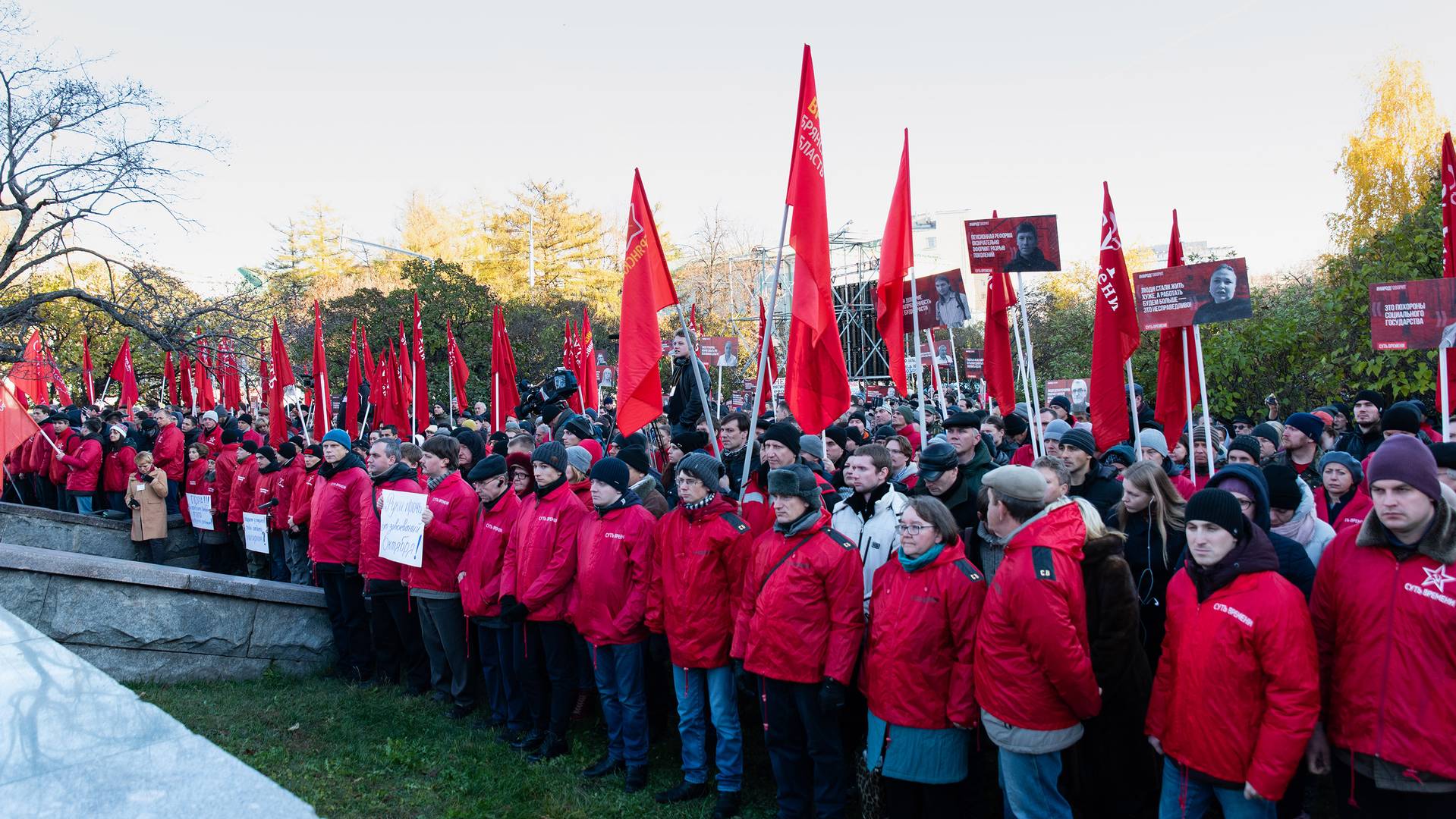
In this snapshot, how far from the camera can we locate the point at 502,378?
605 inches

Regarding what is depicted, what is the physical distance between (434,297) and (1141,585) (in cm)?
2369

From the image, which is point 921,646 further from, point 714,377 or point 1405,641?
point 714,377

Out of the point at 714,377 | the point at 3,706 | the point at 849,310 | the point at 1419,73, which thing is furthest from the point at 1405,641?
the point at 1419,73

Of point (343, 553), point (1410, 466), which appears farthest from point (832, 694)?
point (343, 553)

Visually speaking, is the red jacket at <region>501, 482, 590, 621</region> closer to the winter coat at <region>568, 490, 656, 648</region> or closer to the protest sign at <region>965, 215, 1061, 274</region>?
the winter coat at <region>568, 490, 656, 648</region>

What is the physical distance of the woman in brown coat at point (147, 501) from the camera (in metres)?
12.2

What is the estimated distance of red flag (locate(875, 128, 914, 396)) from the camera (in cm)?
643

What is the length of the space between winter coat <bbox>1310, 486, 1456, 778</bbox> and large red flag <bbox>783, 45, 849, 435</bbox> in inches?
118

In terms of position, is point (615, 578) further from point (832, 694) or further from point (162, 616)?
point (162, 616)

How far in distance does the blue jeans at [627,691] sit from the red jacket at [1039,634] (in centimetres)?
245

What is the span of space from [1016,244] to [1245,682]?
495 centimetres

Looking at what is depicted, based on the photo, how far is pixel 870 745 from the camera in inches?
182

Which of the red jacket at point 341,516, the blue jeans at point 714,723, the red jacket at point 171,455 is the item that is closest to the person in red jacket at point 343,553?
the red jacket at point 341,516

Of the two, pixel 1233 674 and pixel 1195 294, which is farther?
pixel 1195 294
